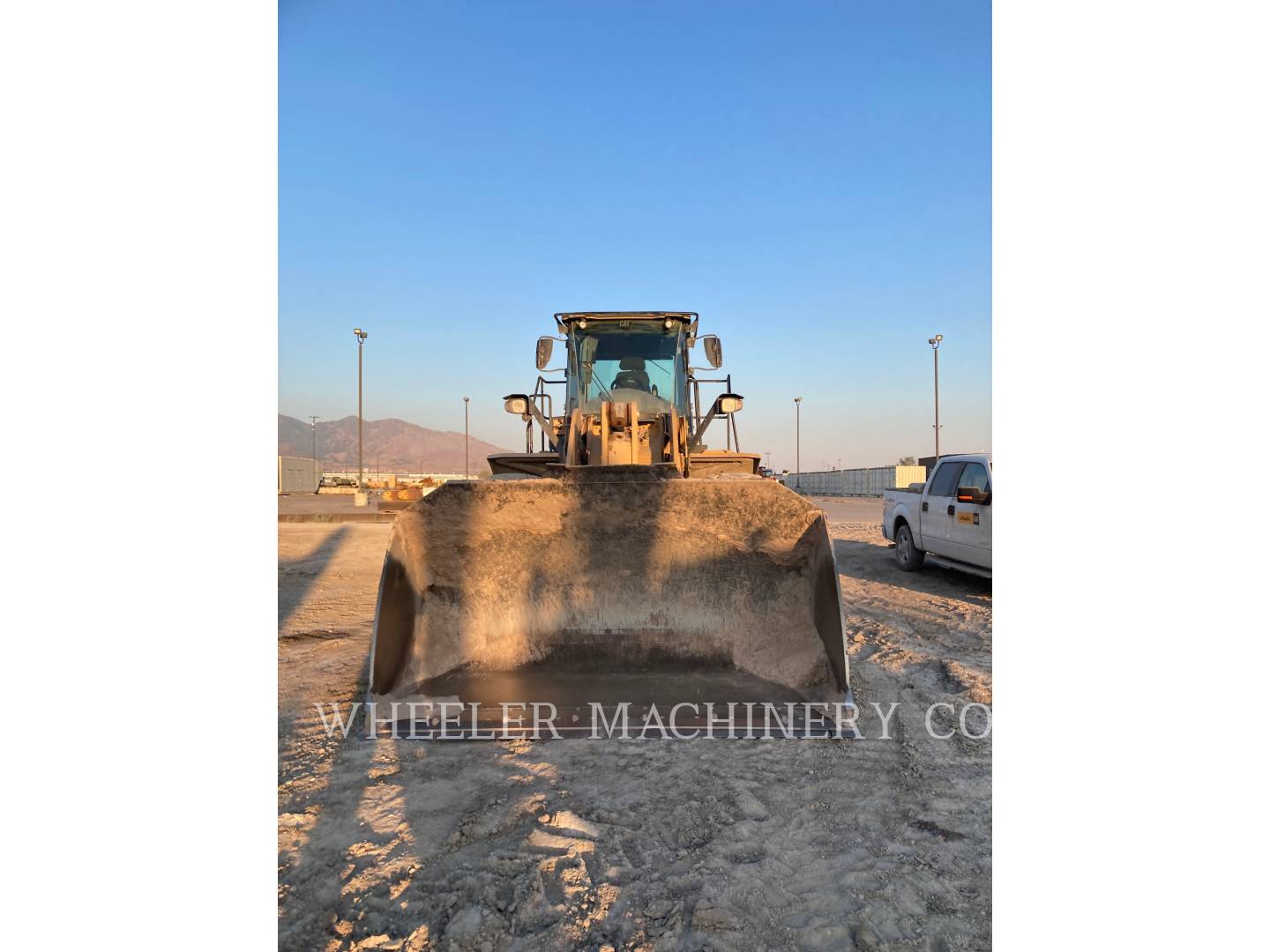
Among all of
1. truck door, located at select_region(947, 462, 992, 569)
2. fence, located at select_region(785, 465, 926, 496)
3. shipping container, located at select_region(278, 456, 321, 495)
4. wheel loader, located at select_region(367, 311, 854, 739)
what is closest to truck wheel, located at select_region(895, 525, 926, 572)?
truck door, located at select_region(947, 462, 992, 569)

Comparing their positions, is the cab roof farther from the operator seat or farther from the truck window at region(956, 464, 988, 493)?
the truck window at region(956, 464, 988, 493)

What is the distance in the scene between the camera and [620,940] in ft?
6.32

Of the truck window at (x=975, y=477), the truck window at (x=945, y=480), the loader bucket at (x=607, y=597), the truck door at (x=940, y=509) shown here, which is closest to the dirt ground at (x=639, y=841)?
the loader bucket at (x=607, y=597)

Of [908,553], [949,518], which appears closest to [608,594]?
[949,518]

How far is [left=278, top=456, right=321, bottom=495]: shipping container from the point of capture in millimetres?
31750

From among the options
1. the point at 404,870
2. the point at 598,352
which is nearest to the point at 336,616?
the point at 598,352

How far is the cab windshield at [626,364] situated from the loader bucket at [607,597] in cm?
220

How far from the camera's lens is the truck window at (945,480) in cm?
785

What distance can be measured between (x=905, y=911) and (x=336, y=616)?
5.69 metres

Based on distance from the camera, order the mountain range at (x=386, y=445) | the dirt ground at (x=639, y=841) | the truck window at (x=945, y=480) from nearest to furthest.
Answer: the dirt ground at (x=639, y=841) < the truck window at (x=945, y=480) < the mountain range at (x=386, y=445)

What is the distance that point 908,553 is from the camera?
352 inches

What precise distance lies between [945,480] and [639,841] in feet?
23.0

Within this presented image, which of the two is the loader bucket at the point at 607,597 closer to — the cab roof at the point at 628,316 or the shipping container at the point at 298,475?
the cab roof at the point at 628,316

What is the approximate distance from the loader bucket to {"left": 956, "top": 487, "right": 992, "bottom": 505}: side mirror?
4033mm
